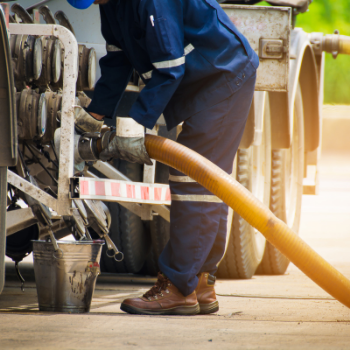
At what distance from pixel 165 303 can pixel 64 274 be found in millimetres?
476

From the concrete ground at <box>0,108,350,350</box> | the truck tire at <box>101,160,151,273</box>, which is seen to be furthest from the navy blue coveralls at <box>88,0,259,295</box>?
the truck tire at <box>101,160,151,273</box>

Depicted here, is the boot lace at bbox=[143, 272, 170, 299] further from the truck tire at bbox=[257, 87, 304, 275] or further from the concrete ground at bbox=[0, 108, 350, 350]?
the truck tire at bbox=[257, 87, 304, 275]

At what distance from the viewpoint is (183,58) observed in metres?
2.47

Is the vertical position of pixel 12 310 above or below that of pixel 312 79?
below

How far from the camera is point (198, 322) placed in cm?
236

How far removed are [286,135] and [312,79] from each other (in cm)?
106

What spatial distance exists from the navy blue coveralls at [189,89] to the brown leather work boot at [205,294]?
2.5 inches

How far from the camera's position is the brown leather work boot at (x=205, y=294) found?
9.29ft

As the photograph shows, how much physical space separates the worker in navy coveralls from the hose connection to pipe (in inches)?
106

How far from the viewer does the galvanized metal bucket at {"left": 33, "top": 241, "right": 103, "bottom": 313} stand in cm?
276

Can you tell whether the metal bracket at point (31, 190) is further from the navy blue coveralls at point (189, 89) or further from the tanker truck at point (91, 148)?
the navy blue coveralls at point (189, 89)

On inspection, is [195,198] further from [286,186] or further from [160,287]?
[286,186]

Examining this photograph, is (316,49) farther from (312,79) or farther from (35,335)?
(35,335)

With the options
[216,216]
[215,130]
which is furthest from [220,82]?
[216,216]
